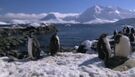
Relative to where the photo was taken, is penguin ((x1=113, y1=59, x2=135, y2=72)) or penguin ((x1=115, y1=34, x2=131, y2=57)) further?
penguin ((x1=115, y1=34, x2=131, y2=57))

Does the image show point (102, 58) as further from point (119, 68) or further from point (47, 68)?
point (47, 68)

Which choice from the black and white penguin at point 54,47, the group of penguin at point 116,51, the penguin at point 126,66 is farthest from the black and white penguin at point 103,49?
the black and white penguin at point 54,47

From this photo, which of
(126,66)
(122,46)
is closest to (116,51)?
(122,46)

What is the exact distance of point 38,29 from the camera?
89812 millimetres

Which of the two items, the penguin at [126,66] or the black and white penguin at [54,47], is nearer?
the penguin at [126,66]

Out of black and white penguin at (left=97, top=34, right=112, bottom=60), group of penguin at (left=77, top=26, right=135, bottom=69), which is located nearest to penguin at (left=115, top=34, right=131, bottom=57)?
group of penguin at (left=77, top=26, right=135, bottom=69)

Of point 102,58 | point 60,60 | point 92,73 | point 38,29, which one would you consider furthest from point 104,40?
point 38,29

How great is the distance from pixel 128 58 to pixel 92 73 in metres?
2.96

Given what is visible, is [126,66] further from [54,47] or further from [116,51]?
[54,47]

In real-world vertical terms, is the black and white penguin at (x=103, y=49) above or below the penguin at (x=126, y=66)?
above

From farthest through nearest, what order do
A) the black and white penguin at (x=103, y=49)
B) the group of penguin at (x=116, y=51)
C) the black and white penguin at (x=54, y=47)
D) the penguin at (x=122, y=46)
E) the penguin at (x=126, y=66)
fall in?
the black and white penguin at (x=54, y=47) < the black and white penguin at (x=103, y=49) < the penguin at (x=122, y=46) < the group of penguin at (x=116, y=51) < the penguin at (x=126, y=66)

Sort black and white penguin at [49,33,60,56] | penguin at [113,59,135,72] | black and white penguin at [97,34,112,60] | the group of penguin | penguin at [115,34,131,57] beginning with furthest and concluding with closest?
black and white penguin at [49,33,60,56] → black and white penguin at [97,34,112,60] → penguin at [115,34,131,57] → the group of penguin → penguin at [113,59,135,72]

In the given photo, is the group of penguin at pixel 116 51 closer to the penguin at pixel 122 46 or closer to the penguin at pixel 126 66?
the penguin at pixel 122 46

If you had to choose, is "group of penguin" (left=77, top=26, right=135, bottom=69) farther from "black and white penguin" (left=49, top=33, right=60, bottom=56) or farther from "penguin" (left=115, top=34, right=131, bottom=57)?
"black and white penguin" (left=49, top=33, right=60, bottom=56)
